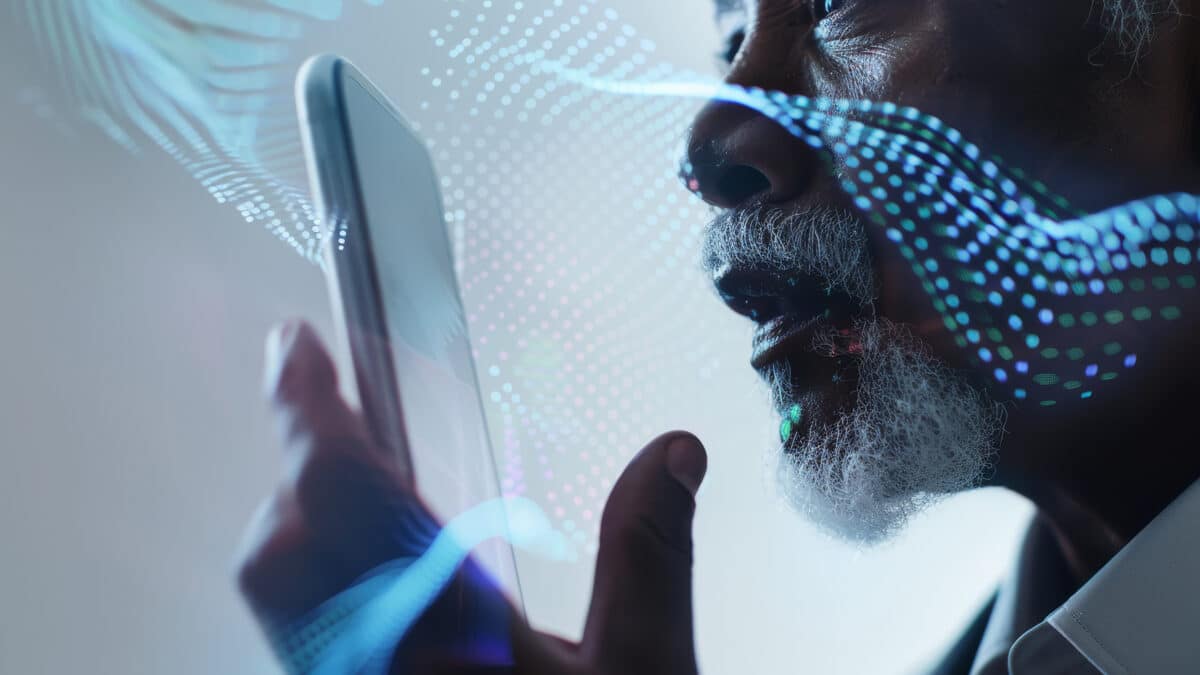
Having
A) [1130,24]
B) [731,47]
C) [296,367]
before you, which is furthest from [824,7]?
[296,367]

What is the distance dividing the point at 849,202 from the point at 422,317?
291 millimetres

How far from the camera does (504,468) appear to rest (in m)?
0.43

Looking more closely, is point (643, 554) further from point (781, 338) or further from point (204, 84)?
point (204, 84)

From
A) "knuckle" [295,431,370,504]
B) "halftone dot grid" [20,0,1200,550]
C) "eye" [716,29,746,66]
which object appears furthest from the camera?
"eye" [716,29,746,66]

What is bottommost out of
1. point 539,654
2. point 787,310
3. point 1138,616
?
point 1138,616

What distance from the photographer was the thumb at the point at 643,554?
362mm

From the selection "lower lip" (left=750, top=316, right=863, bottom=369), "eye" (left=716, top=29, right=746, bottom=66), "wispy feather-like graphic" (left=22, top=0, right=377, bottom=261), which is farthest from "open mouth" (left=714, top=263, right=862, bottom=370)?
"wispy feather-like graphic" (left=22, top=0, right=377, bottom=261)

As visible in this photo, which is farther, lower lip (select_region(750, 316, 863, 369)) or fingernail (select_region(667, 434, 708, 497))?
lower lip (select_region(750, 316, 863, 369))

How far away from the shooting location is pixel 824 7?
1.75 feet

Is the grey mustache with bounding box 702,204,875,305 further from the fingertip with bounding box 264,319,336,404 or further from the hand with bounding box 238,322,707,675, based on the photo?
the fingertip with bounding box 264,319,336,404

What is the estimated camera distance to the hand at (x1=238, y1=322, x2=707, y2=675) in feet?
1.00

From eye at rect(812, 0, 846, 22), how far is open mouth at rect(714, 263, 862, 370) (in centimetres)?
19

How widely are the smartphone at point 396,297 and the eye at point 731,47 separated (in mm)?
284

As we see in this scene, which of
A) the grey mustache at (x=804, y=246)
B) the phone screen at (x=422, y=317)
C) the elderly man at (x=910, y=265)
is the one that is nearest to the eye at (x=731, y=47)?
the elderly man at (x=910, y=265)
